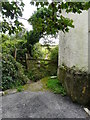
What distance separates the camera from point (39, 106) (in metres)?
4.38

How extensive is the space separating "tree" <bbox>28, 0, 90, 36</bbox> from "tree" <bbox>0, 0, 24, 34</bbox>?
0.22 meters

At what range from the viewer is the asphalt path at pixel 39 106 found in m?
3.85

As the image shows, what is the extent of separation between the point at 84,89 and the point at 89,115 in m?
1.06

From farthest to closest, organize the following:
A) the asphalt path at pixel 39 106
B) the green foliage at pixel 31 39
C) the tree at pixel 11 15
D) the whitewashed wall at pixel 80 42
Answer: the green foliage at pixel 31 39
the whitewashed wall at pixel 80 42
the asphalt path at pixel 39 106
the tree at pixel 11 15

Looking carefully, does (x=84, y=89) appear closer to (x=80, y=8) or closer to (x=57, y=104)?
(x=57, y=104)

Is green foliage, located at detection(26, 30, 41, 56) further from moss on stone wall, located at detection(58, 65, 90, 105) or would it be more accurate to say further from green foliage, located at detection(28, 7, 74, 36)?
green foliage, located at detection(28, 7, 74, 36)

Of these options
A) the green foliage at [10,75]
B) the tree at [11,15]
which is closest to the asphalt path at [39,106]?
the green foliage at [10,75]

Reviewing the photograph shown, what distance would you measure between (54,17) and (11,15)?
632 millimetres

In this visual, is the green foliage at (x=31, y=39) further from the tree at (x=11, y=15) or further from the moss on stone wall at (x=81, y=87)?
the tree at (x=11, y=15)

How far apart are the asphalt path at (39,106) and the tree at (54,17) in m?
3.00

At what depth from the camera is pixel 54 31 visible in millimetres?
1728

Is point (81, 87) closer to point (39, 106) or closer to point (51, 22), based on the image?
point (39, 106)

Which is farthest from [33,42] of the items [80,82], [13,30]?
[13,30]

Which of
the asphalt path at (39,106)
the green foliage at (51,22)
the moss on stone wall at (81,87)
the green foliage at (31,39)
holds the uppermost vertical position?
the green foliage at (31,39)
